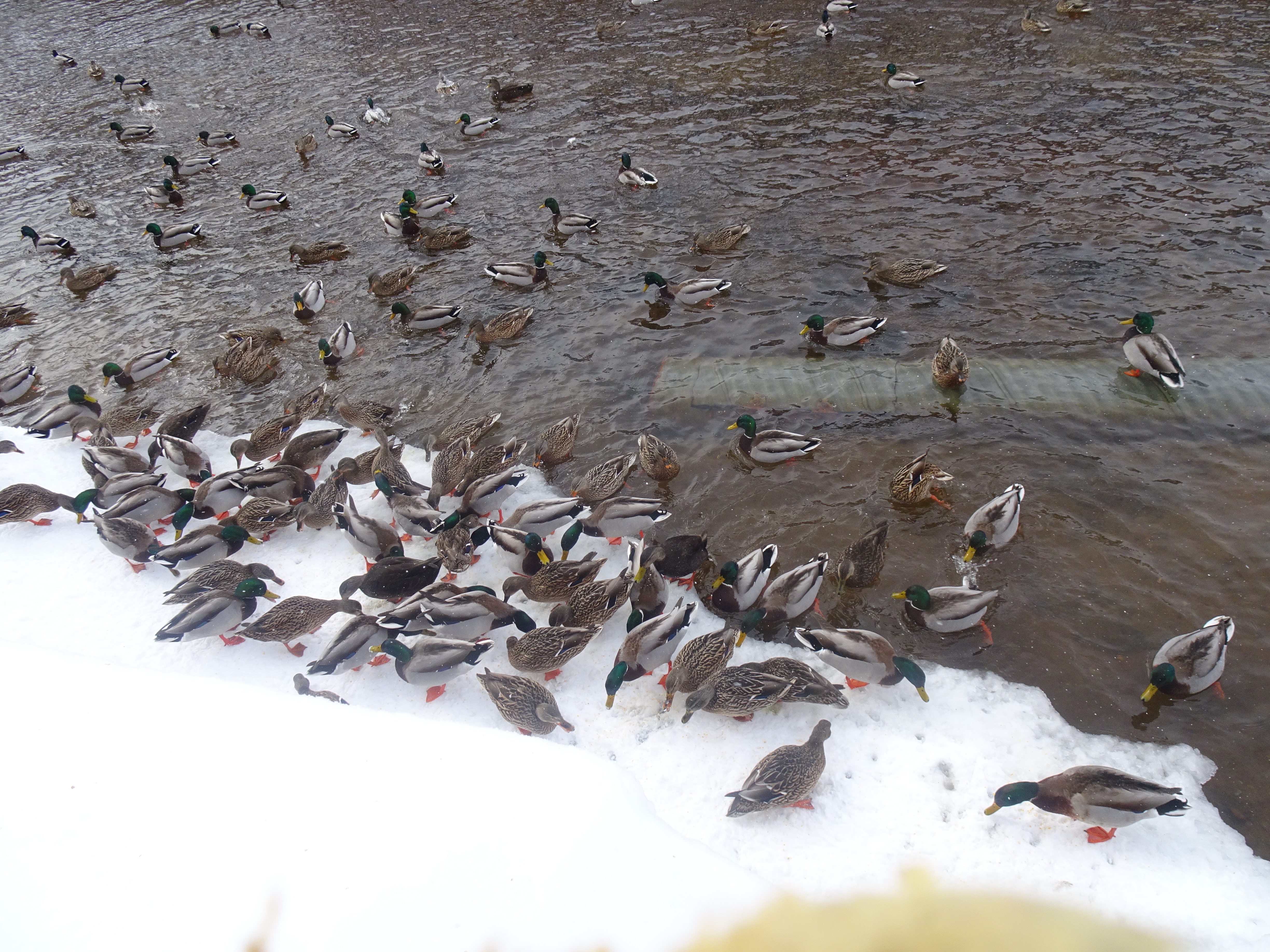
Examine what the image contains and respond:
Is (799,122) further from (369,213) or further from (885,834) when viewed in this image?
(885,834)

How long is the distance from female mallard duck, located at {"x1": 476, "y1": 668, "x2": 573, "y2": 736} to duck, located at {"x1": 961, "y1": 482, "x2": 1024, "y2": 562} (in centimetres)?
411

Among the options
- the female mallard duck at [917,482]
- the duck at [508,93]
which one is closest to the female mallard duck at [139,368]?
the female mallard duck at [917,482]

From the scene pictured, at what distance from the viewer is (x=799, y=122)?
15.2 metres

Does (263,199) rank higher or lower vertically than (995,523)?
higher

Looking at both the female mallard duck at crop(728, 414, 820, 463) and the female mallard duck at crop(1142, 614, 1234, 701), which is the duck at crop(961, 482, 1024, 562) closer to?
the female mallard duck at crop(1142, 614, 1234, 701)

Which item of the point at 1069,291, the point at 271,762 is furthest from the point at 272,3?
the point at 271,762

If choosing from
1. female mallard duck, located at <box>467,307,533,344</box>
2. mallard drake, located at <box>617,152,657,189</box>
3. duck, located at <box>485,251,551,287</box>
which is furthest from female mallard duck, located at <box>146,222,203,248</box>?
mallard drake, located at <box>617,152,657,189</box>

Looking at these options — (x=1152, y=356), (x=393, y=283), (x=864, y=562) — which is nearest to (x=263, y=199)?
(x=393, y=283)

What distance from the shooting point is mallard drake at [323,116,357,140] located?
675 inches

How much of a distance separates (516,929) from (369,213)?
45.5 ft

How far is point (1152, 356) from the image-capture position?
8453mm

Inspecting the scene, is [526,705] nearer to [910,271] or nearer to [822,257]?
[910,271]

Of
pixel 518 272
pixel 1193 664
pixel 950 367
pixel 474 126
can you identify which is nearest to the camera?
pixel 1193 664

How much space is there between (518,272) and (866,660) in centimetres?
853
